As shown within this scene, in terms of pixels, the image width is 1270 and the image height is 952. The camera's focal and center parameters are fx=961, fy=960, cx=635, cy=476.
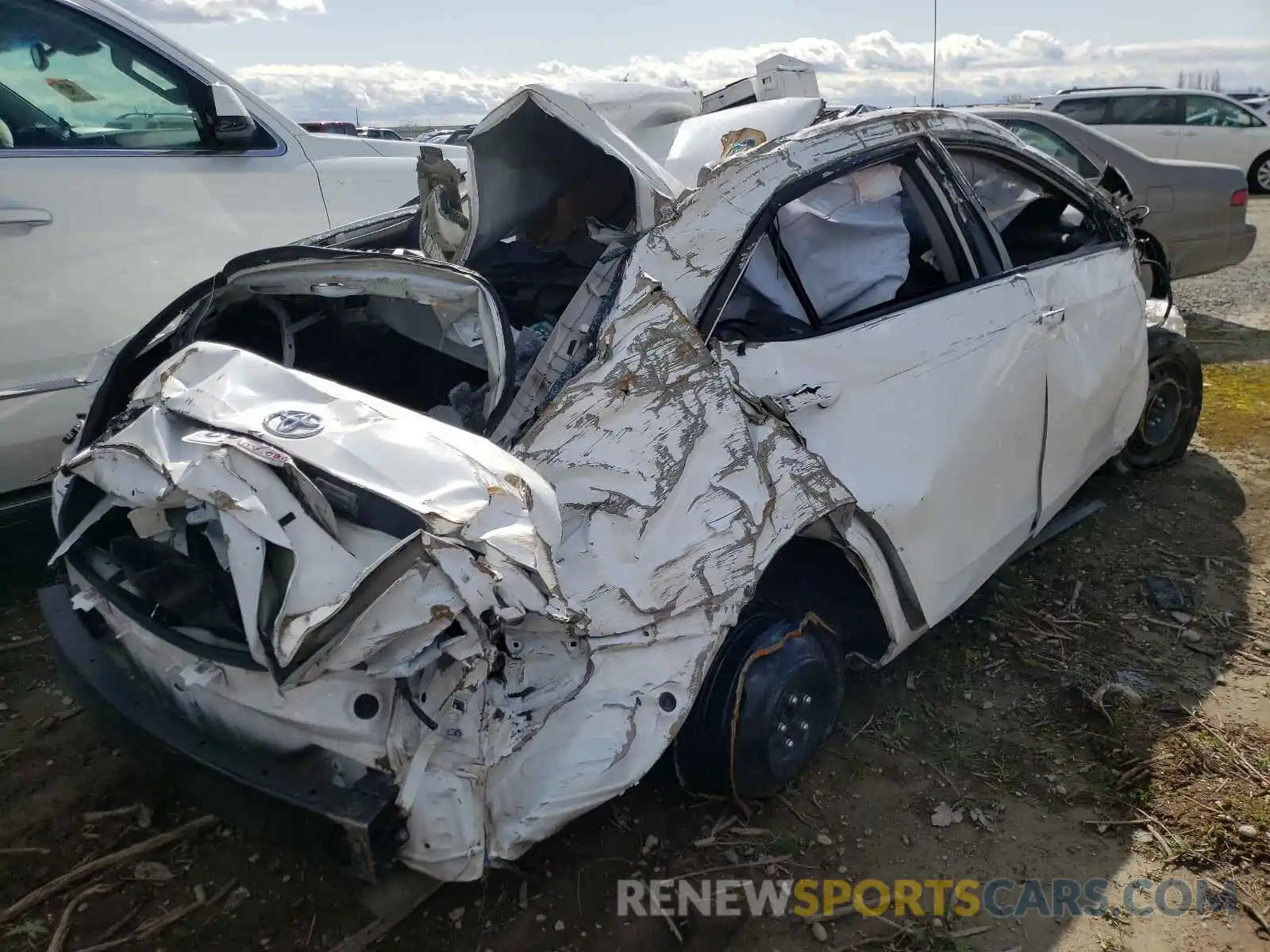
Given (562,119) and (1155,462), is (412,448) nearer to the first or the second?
(562,119)

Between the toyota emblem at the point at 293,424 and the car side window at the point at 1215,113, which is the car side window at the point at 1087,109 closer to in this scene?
the car side window at the point at 1215,113

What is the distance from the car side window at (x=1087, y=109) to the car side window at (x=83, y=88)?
1086 centimetres

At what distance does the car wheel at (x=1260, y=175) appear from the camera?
13.4 metres

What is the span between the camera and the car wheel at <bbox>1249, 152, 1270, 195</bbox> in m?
13.4

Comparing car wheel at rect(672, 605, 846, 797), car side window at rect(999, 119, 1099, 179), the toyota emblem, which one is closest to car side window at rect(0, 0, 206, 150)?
the toyota emblem

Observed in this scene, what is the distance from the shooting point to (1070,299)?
3.19m

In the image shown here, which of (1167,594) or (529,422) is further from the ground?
(529,422)

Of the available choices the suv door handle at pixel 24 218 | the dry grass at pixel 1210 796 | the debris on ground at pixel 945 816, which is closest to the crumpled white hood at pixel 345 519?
the debris on ground at pixel 945 816

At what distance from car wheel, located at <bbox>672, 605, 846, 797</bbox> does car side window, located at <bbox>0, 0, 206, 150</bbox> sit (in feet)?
10.2

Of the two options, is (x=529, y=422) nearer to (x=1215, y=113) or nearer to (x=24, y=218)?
(x=24, y=218)

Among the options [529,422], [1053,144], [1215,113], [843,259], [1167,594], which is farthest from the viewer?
[1215,113]

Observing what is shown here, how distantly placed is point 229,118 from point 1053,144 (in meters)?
5.62

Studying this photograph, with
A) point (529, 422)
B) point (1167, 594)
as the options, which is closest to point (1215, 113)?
point (1167, 594)

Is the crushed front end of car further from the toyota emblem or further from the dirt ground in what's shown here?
the dirt ground
